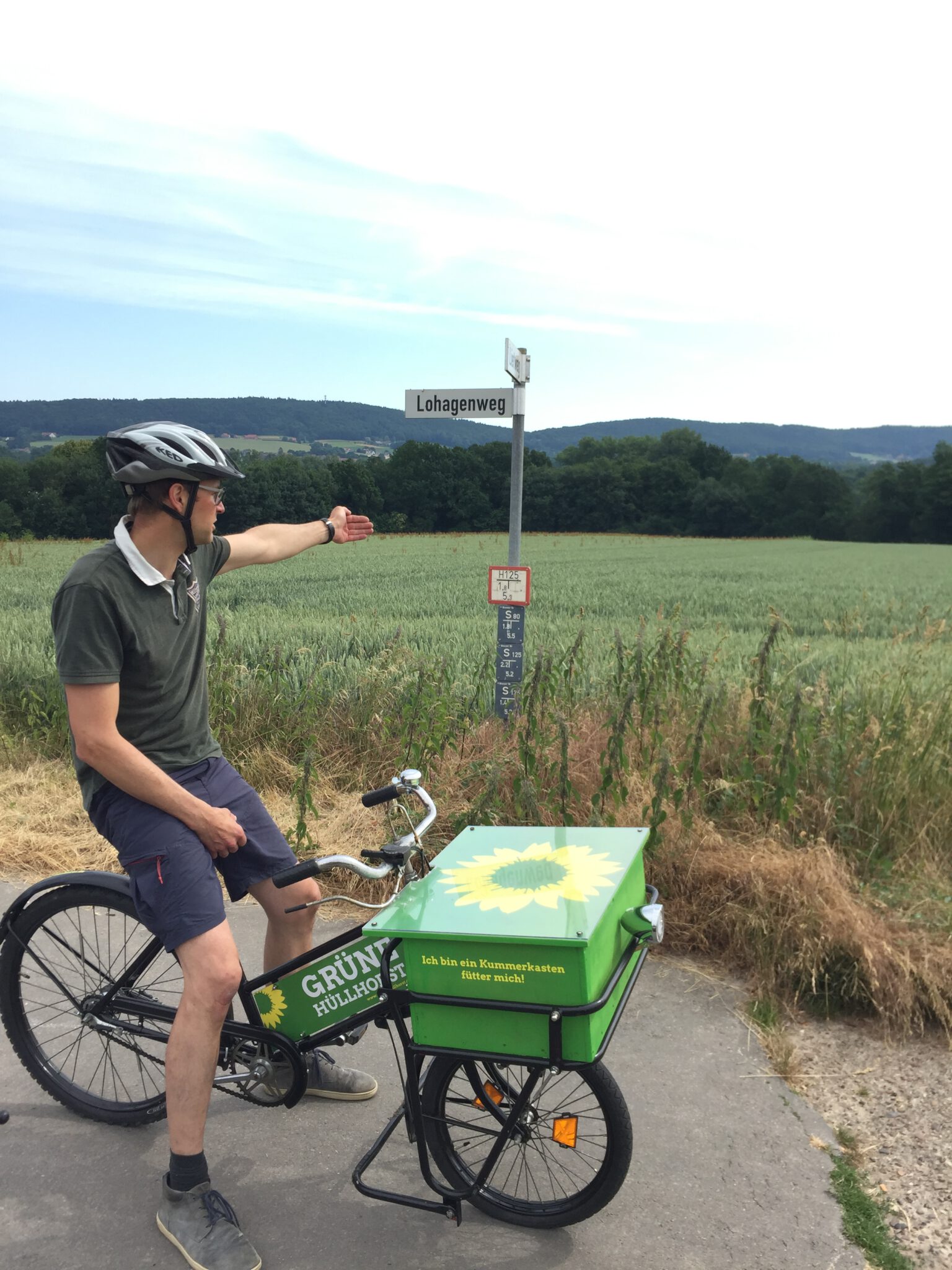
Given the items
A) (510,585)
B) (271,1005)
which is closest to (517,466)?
(510,585)

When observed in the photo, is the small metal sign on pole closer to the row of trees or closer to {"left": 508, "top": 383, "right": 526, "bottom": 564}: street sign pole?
{"left": 508, "top": 383, "right": 526, "bottom": 564}: street sign pole

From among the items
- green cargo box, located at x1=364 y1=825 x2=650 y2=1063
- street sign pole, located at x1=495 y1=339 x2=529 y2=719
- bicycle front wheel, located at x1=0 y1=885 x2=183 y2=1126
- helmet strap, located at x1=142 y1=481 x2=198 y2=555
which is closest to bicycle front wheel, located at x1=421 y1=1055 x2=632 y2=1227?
green cargo box, located at x1=364 y1=825 x2=650 y2=1063

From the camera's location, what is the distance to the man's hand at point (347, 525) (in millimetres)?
3863

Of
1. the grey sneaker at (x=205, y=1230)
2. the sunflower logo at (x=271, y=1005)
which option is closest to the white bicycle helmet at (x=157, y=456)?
the sunflower logo at (x=271, y=1005)

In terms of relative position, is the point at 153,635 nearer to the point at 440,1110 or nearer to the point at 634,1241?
the point at 440,1110

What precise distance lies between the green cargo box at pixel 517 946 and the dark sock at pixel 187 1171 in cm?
80

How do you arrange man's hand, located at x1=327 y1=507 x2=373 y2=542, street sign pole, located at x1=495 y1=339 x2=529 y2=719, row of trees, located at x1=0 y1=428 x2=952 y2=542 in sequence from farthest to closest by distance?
row of trees, located at x1=0 y1=428 x2=952 y2=542, street sign pole, located at x1=495 y1=339 x2=529 y2=719, man's hand, located at x1=327 y1=507 x2=373 y2=542

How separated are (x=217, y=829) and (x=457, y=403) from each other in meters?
3.90

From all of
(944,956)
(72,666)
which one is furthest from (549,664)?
(72,666)

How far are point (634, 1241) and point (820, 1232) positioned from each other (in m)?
0.50

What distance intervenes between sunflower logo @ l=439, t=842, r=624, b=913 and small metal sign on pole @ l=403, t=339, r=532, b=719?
324cm

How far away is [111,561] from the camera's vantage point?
2.69 m

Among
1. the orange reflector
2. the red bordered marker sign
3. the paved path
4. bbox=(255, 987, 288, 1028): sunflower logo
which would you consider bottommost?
the paved path

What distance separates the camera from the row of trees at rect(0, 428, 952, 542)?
5094 cm
